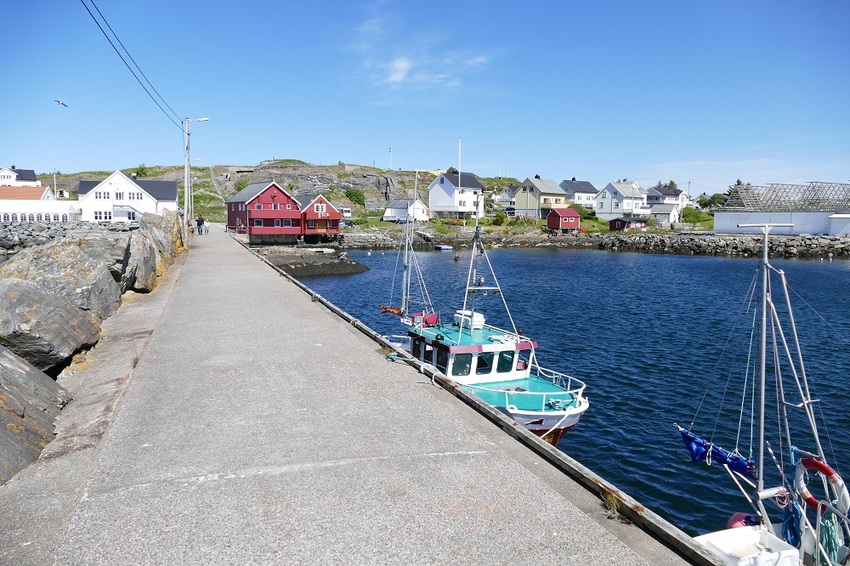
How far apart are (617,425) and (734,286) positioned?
42326mm

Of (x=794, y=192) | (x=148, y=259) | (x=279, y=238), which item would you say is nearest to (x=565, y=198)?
(x=794, y=192)

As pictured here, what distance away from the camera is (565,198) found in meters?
129

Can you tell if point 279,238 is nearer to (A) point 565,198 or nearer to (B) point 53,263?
(B) point 53,263

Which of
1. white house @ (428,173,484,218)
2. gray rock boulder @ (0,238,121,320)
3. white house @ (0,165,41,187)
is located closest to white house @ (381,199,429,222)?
white house @ (428,173,484,218)

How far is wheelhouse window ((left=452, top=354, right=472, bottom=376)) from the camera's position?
689 inches

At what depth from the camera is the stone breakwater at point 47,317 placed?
9141 millimetres

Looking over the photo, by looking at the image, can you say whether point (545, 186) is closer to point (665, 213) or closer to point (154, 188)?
point (665, 213)

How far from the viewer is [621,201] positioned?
12225cm

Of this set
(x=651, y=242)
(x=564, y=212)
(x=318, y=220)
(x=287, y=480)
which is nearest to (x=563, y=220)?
(x=564, y=212)

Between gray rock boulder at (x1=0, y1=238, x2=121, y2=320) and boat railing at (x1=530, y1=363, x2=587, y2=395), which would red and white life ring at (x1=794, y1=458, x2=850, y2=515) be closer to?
boat railing at (x1=530, y1=363, x2=587, y2=395)

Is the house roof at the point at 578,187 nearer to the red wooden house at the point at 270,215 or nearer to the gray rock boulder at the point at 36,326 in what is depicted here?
the red wooden house at the point at 270,215

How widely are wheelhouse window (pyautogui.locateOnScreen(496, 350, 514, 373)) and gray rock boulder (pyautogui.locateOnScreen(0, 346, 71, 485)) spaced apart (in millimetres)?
11259

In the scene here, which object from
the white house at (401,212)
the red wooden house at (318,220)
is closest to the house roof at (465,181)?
the white house at (401,212)

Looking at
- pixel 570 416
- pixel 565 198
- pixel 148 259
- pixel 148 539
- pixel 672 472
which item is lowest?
pixel 672 472
